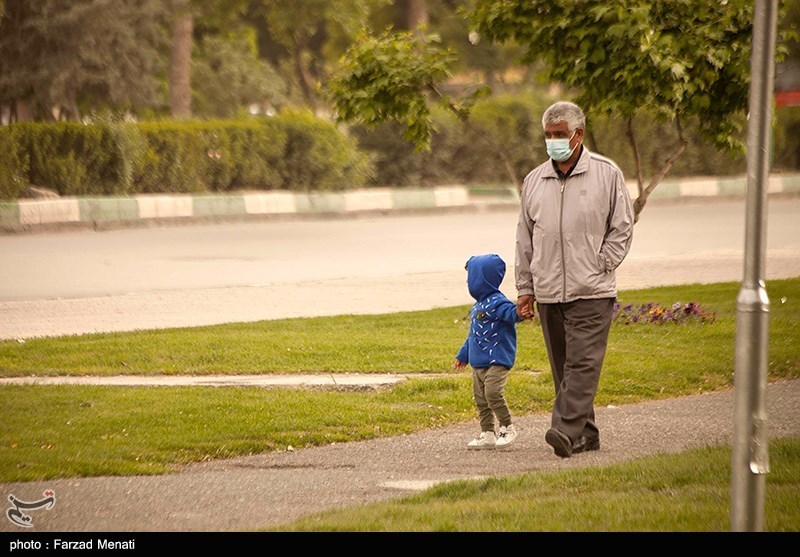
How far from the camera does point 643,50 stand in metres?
10.9

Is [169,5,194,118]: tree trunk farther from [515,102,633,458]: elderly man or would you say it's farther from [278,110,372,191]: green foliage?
[515,102,633,458]: elderly man

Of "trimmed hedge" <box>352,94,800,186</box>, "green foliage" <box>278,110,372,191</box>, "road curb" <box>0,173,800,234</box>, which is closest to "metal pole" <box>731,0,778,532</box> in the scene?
"road curb" <box>0,173,800,234</box>

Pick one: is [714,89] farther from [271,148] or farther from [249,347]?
[271,148]

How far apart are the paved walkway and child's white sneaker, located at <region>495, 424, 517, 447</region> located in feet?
0.23

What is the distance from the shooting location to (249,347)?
10836 mm

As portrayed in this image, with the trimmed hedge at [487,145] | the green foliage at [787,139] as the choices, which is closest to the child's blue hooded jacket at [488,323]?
the trimmed hedge at [487,145]

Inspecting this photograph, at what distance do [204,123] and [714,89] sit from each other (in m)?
18.1

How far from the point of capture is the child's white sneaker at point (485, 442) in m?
7.41

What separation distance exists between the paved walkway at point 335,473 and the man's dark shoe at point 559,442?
0.18 ft

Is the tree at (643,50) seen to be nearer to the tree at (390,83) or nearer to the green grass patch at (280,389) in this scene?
the tree at (390,83)

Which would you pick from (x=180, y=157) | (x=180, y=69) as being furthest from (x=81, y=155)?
(x=180, y=69)

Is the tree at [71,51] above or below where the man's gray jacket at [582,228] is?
above

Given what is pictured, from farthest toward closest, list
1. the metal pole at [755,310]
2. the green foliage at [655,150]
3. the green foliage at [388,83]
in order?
the green foliage at [655,150] → the green foliage at [388,83] → the metal pole at [755,310]

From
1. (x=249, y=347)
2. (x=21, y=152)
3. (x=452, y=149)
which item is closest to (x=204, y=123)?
(x=21, y=152)
